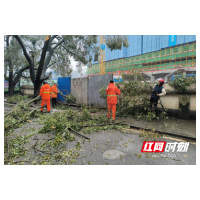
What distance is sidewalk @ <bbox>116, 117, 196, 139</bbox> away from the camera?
15.1 ft

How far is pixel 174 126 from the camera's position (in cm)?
529

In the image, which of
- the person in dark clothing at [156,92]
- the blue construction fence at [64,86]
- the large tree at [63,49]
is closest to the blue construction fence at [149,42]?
the large tree at [63,49]

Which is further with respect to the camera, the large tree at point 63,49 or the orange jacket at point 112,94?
the large tree at point 63,49

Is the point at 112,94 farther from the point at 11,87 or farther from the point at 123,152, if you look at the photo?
the point at 11,87

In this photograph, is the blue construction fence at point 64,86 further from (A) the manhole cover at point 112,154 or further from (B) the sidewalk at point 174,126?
(A) the manhole cover at point 112,154

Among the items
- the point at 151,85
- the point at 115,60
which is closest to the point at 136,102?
the point at 151,85

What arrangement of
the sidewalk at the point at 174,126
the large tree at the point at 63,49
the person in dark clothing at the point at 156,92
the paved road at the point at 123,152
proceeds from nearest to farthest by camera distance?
the paved road at the point at 123,152
the sidewalk at the point at 174,126
the person in dark clothing at the point at 156,92
the large tree at the point at 63,49

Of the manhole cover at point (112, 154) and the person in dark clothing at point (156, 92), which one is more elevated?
the person in dark clothing at point (156, 92)

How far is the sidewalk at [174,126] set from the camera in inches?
182

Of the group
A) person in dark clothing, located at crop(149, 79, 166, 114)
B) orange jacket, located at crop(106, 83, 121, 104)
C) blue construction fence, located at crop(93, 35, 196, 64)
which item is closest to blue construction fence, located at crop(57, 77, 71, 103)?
orange jacket, located at crop(106, 83, 121, 104)

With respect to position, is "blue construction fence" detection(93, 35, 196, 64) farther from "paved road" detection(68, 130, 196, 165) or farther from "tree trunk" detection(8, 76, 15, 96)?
"paved road" detection(68, 130, 196, 165)

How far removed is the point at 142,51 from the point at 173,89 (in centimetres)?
1693

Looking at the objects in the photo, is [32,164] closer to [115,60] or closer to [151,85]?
[151,85]
